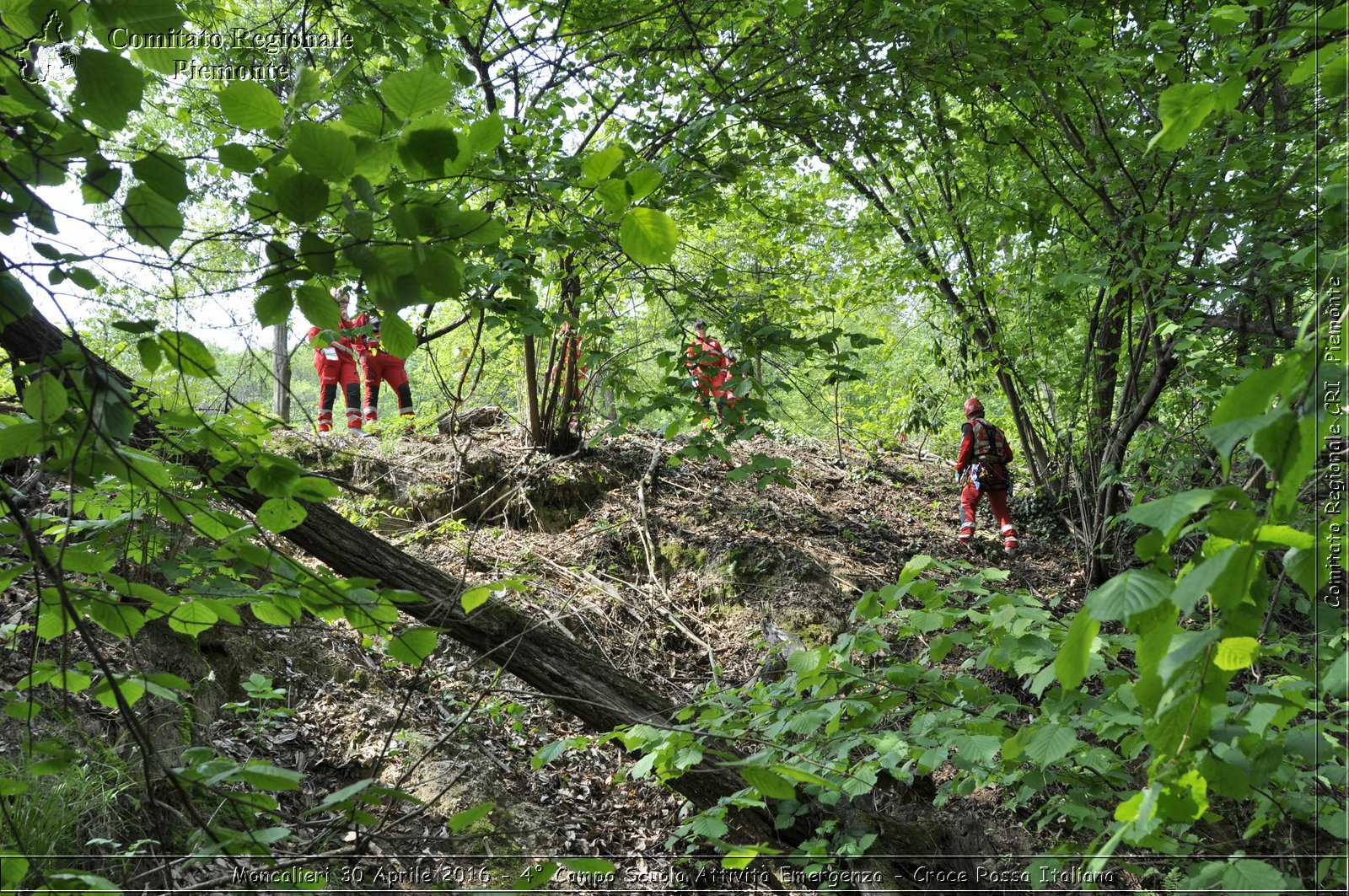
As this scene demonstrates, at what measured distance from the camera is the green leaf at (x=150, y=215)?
1.16m

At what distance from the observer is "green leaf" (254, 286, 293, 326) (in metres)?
1.22

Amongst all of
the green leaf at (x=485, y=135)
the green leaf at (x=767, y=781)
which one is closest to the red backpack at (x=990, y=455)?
the green leaf at (x=767, y=781)

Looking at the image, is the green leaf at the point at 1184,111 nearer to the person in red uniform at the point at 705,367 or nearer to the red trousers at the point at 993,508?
the person in red uniform at the point at 705,367

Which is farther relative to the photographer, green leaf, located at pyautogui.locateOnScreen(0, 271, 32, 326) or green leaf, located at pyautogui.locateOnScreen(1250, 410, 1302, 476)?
green leaf, located at pyautogui.locateOnScreen(0, 271, 32, 326)

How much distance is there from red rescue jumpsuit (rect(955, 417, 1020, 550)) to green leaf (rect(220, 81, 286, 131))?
7.47 m

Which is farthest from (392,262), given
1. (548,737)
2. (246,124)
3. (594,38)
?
(594,38)

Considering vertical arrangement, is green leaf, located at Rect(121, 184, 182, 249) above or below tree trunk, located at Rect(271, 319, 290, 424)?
below

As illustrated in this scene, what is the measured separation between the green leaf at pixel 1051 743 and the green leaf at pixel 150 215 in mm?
2306

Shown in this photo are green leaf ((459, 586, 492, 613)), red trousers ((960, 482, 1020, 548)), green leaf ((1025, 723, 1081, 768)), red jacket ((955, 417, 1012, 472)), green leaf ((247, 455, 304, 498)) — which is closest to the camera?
green leaf ((247, 455, 304, 498))

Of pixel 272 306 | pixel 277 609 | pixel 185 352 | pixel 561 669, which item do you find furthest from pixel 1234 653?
pixel 561 669

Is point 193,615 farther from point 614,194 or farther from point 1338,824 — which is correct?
point 1338,824

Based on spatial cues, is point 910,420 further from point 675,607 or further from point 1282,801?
point 1282,801

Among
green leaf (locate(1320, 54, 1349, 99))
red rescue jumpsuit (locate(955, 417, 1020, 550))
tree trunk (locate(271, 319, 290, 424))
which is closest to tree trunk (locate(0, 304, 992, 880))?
tree trunk (locate(271, 319, 290, 424))

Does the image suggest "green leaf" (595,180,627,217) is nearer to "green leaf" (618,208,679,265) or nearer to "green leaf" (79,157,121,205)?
"green leaf" (618,208,679,265)
